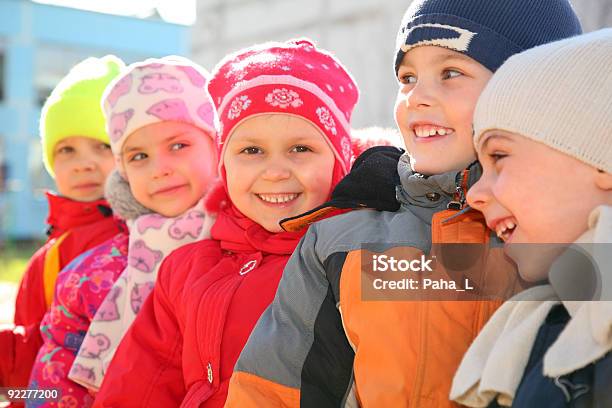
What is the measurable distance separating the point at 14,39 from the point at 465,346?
71.9 ft

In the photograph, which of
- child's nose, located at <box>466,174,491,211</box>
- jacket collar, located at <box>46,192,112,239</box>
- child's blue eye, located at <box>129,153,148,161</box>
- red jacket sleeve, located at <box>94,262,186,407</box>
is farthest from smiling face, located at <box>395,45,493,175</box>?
jacket collar, located at <box>46,192,112,239</box>

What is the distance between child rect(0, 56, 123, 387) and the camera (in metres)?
3.43

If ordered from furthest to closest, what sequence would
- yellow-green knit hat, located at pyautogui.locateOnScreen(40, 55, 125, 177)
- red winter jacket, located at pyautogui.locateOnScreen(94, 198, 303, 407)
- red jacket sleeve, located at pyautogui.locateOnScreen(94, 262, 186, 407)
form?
yellow-green knit hat, located at pyautogui.locateOnScreen(40, 55, 125, 177) → red jacket sleeve, located at pyautogui.locateOnScreen(94, 262, 186, 407) → red winter jacket, located at pyautogui.locateOnScreen(94, 198, 303, 407)

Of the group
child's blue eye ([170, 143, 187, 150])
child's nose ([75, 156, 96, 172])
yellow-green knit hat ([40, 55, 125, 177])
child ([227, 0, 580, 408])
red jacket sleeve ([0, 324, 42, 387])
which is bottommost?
red jacket sleeve ([0, 324, 42, 387])

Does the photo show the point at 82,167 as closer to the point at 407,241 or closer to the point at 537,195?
the point at 407,241

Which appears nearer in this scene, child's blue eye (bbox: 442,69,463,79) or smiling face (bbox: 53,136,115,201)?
child's blue eye (bbox: 442,69,463,79)

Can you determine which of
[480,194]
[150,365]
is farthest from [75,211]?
[480,194]

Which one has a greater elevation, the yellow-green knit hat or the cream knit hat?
the yellow-green knit hat

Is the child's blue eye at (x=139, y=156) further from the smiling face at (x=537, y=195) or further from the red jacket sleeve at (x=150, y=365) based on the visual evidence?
the smiling face at (x=537, y=195)

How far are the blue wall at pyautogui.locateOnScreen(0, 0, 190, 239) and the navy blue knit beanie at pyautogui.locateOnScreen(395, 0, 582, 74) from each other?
20.1 metres

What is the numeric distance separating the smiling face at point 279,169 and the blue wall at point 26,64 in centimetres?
1954

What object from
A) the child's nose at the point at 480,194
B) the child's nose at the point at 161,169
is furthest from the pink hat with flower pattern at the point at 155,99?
the child's nose at the point at 480,194

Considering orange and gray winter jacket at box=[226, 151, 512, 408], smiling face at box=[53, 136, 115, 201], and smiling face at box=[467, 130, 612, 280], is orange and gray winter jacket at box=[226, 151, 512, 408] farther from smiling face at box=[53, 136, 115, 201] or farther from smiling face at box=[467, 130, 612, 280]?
smiling face at box=[53, 136, 115, 201]

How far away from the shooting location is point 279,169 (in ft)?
7.59
